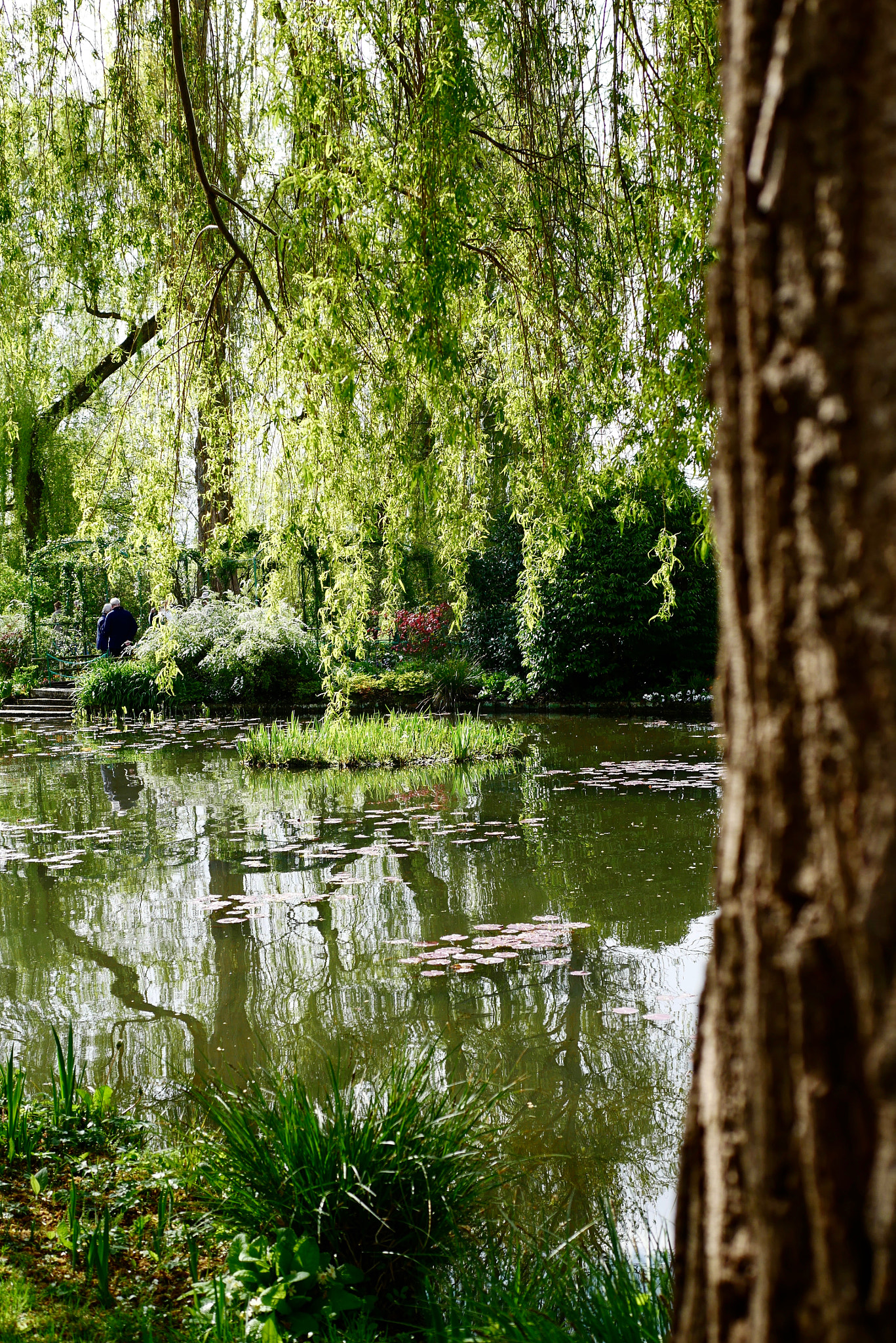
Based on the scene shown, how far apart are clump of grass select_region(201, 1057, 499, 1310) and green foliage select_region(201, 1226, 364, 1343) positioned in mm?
89

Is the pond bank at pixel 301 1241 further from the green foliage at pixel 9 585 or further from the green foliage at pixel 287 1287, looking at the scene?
the green foliage at pixel 9 585

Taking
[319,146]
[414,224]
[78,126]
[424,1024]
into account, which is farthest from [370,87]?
[424,1024]

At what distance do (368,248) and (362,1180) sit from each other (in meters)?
3.31

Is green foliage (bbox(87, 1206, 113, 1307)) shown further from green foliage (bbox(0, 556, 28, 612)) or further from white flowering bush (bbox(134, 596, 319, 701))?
green foliage (bbox(0, 556, 28, 612))

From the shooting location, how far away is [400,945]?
5.08m

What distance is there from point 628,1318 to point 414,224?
3.55 meters

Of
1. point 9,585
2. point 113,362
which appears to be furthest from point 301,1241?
point 9,585

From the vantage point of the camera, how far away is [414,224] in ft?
12.9

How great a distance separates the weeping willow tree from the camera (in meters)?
4.00

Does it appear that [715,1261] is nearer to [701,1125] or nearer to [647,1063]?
[701,1125]

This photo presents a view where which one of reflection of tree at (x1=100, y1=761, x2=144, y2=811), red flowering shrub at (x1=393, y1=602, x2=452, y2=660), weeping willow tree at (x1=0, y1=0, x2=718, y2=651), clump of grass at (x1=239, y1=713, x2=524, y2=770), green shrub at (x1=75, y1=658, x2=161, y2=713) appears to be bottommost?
reflection of tree at (x1=100, y1=761, x2=144, y2=811)

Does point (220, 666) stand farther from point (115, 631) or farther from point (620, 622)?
point (620, 622)

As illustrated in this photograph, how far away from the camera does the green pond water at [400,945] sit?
3523 millimetres

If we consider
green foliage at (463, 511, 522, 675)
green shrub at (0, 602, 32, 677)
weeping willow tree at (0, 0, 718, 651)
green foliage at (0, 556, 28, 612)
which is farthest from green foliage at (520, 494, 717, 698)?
green foliage at (0, 556, 28, 612)
